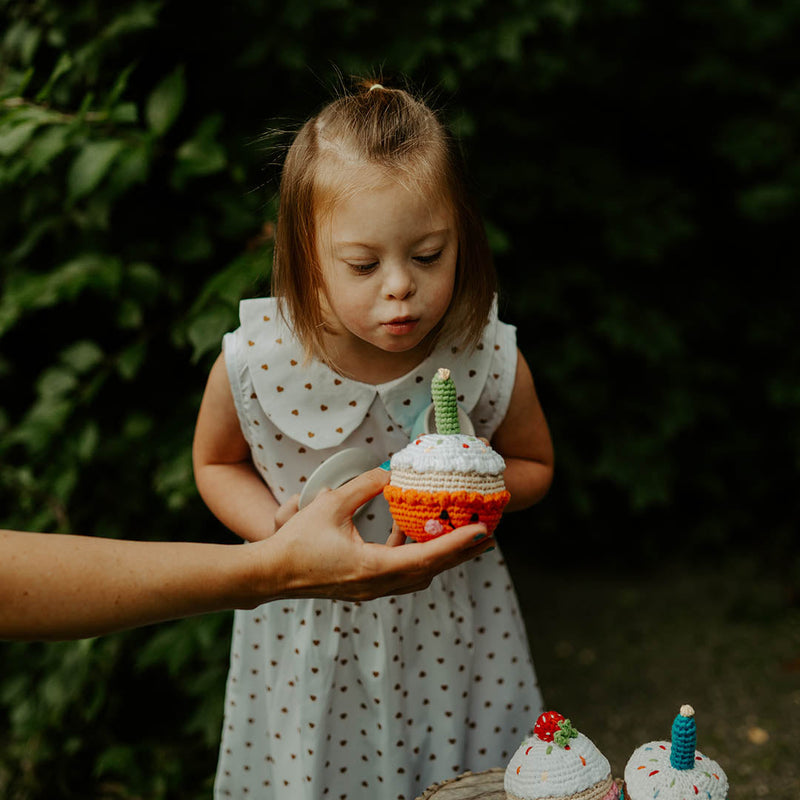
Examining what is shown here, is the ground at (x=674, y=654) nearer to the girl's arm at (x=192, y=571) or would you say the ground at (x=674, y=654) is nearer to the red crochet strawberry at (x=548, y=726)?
the red crochet strawberry at (x=548, y=726)

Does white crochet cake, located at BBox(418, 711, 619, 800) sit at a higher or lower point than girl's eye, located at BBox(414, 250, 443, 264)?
lower

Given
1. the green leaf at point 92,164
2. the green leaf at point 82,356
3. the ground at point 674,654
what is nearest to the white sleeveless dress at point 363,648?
the green leaf at point 92,164

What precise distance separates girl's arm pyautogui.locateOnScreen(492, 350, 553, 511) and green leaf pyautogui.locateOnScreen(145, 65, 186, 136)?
118cm

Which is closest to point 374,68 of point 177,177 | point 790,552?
point 177,177

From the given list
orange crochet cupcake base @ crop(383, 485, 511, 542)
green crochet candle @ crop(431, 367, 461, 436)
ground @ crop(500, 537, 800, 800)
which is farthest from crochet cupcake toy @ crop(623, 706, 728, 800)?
ground @ crop(500, 537, 800, 800)

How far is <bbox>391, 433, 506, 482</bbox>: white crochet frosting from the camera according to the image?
1.45 m

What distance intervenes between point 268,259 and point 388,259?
0.79 metres

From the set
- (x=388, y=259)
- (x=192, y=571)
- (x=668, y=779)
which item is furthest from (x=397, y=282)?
(x=668, y=779)

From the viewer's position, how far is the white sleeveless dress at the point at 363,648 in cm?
181

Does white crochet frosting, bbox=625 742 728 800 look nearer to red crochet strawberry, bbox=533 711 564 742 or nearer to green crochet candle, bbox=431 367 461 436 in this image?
red crochet strawberry, bbox=533 711 564 742

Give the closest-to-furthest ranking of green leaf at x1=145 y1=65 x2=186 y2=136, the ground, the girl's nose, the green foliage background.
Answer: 1. the girl's nose
2. green leaf at x1=145 y1=65 x2=186 y2=136
3. the green foliage background
4. the ground

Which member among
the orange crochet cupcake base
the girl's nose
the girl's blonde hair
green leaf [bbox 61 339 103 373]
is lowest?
the orange crochet cupcake base

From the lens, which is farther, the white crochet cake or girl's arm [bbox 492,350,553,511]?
girl's arm [bbox 492,350,553,511]

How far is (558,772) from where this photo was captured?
1.47 metres
